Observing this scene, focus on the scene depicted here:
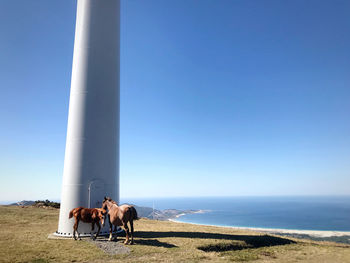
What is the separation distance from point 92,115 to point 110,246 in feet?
27.2

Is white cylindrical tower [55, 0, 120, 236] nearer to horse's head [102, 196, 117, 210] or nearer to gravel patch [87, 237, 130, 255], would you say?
horse's head [102, 196, 117, 210]

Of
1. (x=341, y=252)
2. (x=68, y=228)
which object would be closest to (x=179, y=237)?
(x=68, y=228)

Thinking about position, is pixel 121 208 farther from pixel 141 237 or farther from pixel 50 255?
pixel 50 255

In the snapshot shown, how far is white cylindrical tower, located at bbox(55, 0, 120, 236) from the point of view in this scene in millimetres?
14406

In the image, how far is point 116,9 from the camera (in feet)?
58.7

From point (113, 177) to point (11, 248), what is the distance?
256 inches

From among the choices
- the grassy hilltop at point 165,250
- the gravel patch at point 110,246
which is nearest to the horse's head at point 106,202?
the gravel patch at point 110,246

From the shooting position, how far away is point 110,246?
11609 millimetres

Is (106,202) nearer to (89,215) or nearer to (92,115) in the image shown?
(89,215)

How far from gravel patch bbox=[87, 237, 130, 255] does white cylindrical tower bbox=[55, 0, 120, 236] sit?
161cm

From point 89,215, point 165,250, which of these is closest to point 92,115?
point 89,215

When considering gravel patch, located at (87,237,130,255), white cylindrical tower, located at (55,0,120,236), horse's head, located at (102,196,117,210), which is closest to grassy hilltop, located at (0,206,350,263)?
gravel patch, located at (87,237,130,255)

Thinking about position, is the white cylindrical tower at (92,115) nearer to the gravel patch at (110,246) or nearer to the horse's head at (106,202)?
the horse's head at (106,202)

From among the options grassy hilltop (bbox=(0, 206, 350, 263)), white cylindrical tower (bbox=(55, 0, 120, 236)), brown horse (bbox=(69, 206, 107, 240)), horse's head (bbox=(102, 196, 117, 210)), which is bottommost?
grassy hilltop (bbox=(0, 206, 350, 263))
